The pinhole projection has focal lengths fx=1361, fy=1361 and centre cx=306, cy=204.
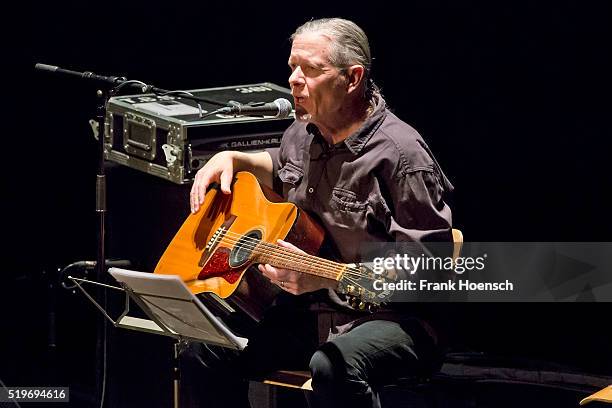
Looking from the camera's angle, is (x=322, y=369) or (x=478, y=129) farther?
(x=478, y=129)

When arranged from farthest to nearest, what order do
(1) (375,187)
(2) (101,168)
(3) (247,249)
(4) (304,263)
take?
(2) (101,168) < (3) (247,249) < (1) (375,187) < (4) (304,263)

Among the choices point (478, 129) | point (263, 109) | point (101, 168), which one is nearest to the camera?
point (263, 109)

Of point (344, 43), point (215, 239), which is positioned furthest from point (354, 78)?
point (215, 239)

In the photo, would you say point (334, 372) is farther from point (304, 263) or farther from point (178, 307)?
point (178, 307)

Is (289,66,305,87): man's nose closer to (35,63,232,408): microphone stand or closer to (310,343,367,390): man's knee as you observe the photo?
(35,63,232,408): microphone stand

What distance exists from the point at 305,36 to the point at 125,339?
1672 mm

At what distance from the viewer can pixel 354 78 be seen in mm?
4629

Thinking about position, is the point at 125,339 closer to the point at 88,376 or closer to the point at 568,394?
the point at 88,376

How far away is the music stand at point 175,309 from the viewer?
4.21 meters

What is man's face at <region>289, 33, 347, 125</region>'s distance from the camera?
15.1 ft

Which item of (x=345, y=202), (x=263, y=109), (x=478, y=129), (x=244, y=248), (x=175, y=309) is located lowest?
(x=175, y=309)

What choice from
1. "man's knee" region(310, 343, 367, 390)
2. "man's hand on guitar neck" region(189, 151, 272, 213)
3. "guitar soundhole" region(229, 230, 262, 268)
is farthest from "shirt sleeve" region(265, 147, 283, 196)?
"man's knee" region(310, 343, 367, 390)

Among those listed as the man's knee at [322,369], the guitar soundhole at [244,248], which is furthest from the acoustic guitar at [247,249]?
the man's knee at [322,369]

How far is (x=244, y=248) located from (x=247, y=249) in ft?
0.07
